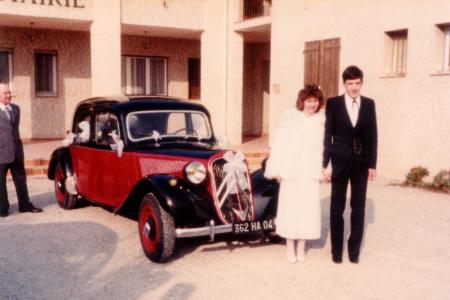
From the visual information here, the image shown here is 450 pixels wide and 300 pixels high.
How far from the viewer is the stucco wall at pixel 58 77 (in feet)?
50.4

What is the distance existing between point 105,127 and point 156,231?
207cm

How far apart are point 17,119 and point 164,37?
1061 centimetres

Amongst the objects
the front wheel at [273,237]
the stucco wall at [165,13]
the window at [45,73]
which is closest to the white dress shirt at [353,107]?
the front wheel at [273,237]

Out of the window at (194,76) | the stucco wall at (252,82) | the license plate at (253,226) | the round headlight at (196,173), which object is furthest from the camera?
the stucco wall at (252,82)

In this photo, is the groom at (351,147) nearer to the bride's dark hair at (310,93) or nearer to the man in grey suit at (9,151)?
the bride's dark hair at (310,93)

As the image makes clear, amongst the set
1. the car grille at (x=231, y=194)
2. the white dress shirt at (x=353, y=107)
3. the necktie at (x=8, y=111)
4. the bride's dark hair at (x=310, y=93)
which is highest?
the bride's dark hair at (x=310, y=93)

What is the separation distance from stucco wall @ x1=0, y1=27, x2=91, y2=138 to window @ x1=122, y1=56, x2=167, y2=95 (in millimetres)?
1251

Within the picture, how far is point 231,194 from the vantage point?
17.7 ft

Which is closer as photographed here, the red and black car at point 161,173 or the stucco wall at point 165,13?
the red and black car at point 161,173

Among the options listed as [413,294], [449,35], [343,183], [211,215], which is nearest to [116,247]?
[211,215]

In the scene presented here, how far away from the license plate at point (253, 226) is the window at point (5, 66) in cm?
1237

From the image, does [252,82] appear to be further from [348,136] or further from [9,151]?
[348,136]

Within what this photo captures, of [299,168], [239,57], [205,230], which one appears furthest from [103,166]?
[239,57]

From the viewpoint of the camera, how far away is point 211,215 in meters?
5.25
